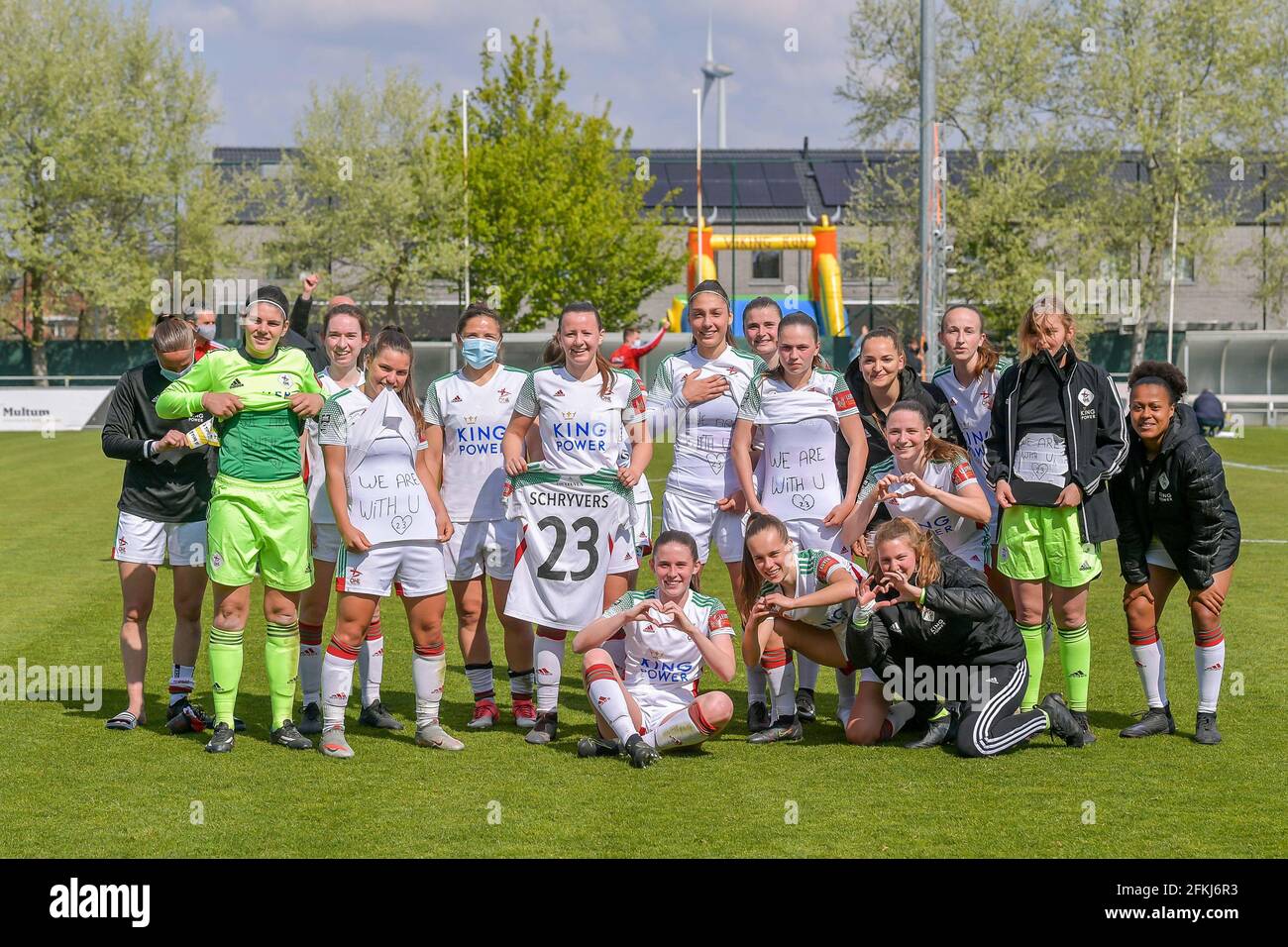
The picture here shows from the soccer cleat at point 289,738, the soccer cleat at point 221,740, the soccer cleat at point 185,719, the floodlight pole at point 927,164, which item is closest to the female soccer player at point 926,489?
the soccer cleat at point 289,738

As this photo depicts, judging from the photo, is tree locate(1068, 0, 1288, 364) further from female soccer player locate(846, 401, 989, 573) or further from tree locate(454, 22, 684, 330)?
female soccer player locate(846, 401, 989, 573)

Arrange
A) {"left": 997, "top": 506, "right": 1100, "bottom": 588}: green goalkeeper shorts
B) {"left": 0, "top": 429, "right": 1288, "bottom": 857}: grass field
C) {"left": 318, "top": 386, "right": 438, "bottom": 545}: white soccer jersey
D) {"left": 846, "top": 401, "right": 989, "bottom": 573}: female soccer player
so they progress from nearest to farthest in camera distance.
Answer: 1. {"left": 0, "top": 429, "right": 1288, "bottom": 857}: grass field
2. {"left": 318, "top": 386, "right": 438, "bottom": 545}: white soccer jersey
3. {"left": 997, "top": 506, "right": 1100, "bottom": 588}: green goalkeeper shorts
4. {"left": 846, "top": 401, "right": 989, "bottom": 573}: female soccer player

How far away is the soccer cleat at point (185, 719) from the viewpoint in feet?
23.8

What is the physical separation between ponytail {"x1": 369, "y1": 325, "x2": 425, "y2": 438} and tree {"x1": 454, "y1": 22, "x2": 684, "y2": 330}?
32.5 meters

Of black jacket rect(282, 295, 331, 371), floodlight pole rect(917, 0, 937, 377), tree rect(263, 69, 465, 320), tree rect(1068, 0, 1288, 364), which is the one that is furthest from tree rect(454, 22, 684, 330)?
black jacket rect(282, 295, 331, 371)

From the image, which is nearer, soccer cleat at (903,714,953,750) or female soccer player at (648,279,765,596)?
soccer cleat at (903,714,953,750)

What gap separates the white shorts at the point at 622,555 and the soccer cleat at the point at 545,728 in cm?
77

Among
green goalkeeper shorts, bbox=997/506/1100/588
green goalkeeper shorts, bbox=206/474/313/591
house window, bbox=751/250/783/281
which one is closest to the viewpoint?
green goalkeeper shorts, bbox=206/474/313/591

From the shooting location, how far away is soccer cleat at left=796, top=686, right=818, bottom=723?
25.2 ft

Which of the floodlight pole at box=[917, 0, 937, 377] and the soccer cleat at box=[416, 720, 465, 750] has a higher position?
the floodlight pole at box=[917, 0, 937, 377]

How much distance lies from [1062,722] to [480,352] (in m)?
3.39

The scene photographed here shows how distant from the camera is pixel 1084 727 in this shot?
23.2 feet

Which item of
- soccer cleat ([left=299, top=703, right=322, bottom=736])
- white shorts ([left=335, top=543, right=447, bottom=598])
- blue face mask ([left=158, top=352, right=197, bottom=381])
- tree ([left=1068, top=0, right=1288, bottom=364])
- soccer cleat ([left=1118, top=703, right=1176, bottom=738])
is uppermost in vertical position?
tree ([left=1068, top=0, right=1288, bottom=364])

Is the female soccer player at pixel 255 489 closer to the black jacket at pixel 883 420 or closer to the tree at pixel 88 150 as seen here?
the black jacket at pixel 883 420
